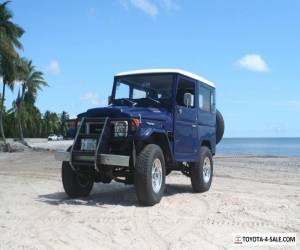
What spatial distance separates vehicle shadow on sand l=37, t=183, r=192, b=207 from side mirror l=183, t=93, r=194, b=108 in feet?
6.57

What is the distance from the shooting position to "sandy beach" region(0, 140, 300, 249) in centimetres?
658

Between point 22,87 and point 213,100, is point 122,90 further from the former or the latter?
point 22,87

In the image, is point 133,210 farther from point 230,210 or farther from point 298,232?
point 298,232

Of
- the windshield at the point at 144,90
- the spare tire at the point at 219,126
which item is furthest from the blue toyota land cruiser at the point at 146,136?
the spare tire at the point at 219,126

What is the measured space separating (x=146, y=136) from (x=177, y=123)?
1.50m

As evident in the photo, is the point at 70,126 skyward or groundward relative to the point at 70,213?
skyward

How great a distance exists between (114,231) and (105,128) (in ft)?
8.49

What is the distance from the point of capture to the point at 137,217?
812 cm

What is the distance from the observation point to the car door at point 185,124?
10539mm

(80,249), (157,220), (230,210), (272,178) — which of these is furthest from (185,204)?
(272,178)

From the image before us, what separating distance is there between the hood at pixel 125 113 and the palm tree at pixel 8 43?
2951 centimetres

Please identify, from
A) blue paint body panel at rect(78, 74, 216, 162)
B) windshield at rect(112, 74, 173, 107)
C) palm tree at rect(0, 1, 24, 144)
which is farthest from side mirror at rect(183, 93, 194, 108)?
palm tree at rect(0, 1, 24, 144)

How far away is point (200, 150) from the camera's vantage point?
11.9 meters

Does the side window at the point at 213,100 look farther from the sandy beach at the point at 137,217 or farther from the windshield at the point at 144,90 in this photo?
the windshield at the point at 144,90
